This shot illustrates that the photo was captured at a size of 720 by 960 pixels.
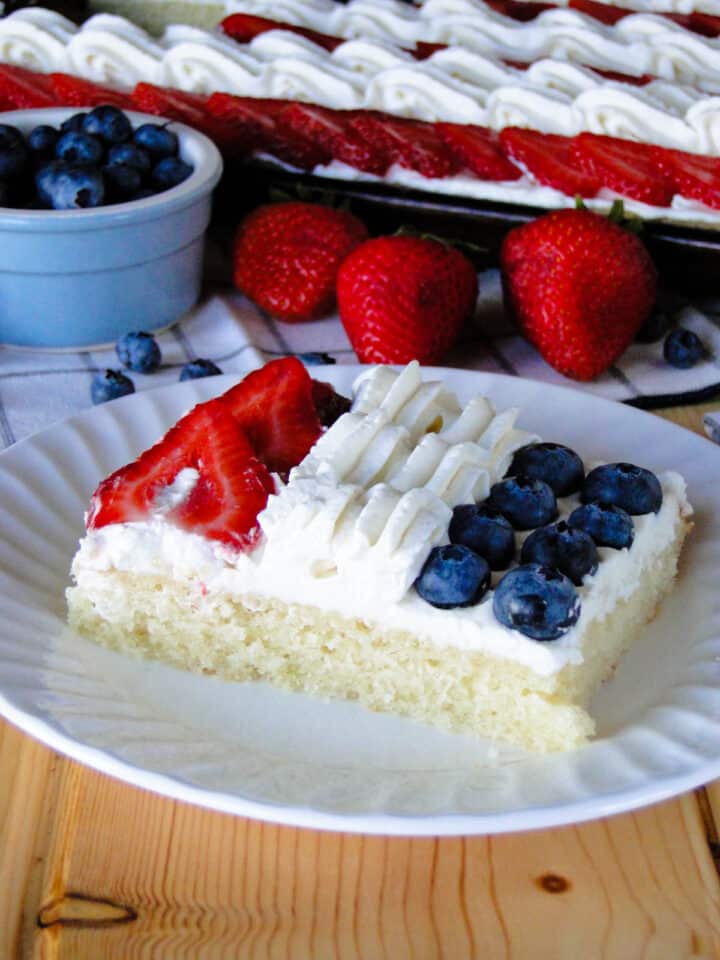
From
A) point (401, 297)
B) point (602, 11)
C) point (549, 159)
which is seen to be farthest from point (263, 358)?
point (602, 11)

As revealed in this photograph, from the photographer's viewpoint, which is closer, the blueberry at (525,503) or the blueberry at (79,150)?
the blueberry at (525,503)

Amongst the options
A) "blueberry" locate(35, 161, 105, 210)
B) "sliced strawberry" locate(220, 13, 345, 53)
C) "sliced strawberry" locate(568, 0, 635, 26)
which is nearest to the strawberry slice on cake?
"blueberry" locate(35, 161, 105, 210)

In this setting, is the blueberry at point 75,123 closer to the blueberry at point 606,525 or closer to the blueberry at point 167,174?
the blueberry at point 167,174

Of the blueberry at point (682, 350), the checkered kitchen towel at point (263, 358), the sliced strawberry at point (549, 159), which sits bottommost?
the checkered kitchen towel at point (263, 358)

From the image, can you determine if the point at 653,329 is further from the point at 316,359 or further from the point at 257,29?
the point at 257,29

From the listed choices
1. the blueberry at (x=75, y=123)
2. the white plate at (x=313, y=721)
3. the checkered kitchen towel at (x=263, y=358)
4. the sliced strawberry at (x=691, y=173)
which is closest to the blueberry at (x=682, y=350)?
the checkered kitchen towel at (x=263, y=358)

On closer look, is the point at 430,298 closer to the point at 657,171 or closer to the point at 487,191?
the point at 487,191
